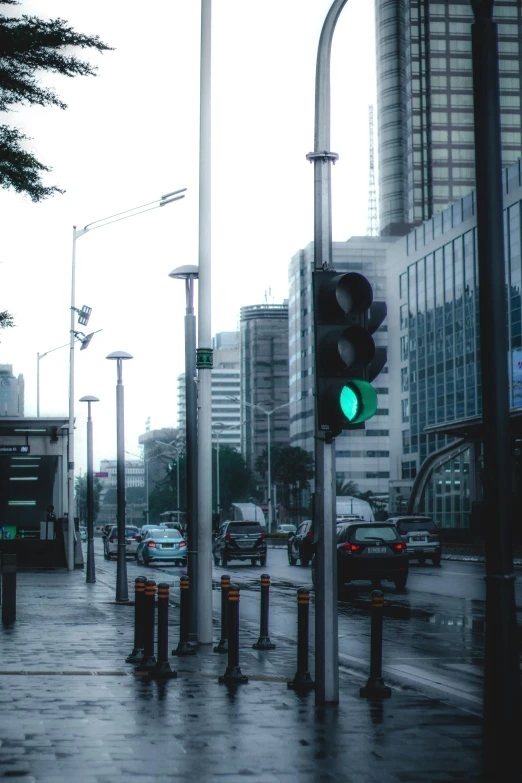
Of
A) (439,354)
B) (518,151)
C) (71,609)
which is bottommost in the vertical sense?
(71,609)

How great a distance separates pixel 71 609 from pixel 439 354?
2421 inches

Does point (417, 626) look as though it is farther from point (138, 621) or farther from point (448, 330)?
point (448, 330)

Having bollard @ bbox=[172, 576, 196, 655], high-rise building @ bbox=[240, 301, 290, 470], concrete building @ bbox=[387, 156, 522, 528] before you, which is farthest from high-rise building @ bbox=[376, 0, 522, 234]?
bollard @ bbox=[172, 576, 196, 655]

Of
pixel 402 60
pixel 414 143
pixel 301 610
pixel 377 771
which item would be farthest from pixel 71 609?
pixel 402 60

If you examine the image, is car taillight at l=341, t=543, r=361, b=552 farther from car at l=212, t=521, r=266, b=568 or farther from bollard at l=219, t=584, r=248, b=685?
car at l=212, t=521, r=266, b=568

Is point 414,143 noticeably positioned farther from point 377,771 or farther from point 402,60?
point 377,771

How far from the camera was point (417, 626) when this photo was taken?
733 inches

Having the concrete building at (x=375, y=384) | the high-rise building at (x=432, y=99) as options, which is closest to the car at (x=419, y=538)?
the concrete building at (x=375, y=384)

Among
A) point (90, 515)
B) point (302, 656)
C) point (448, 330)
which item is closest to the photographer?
point (302, 656)

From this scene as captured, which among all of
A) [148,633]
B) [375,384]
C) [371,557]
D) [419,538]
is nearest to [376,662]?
[148,633]

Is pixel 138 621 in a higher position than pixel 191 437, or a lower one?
lower

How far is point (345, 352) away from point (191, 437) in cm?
851

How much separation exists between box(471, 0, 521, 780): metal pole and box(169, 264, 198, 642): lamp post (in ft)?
29.5

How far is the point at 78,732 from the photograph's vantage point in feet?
27.7
